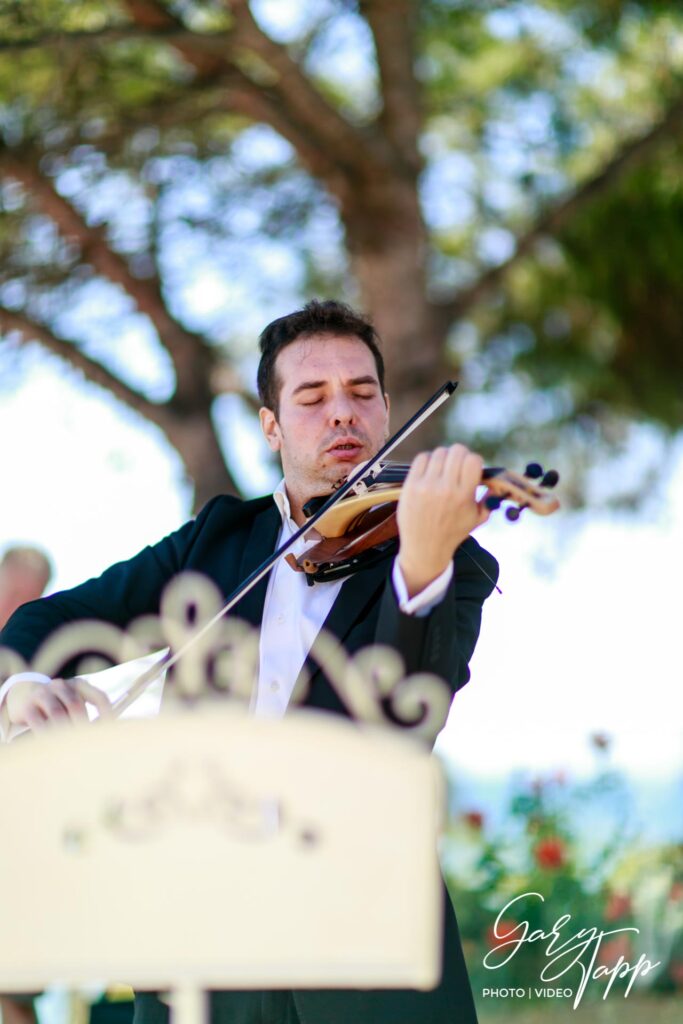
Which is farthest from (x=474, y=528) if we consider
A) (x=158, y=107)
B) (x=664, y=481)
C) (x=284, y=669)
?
(x=664, y=481)

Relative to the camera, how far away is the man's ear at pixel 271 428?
8.79 ft

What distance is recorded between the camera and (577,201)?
5664 millimetres

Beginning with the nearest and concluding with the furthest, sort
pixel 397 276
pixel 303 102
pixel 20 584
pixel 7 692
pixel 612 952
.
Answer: pixel 7 692
pixel 20 584
pixel 612 952
pixel 303 102
pixel 397 276

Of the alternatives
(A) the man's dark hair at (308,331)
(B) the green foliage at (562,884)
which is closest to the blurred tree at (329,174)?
(B) the green foliage at (562,884)

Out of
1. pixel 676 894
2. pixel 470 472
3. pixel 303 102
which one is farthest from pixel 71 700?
pixel 303 102

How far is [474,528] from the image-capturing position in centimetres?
180

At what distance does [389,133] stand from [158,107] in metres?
0.97

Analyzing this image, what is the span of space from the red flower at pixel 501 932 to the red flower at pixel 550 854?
0.78 feet

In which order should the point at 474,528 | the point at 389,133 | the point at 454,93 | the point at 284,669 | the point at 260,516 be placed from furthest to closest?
the point at 454,93
the point at 389,133
the point at 260,516
the point at 284,669
the point at 474,528

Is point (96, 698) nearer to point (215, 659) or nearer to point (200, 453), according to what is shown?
point (215, 659)

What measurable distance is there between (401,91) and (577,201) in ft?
2.85

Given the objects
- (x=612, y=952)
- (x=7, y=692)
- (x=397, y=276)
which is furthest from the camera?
(x=397, y=276)

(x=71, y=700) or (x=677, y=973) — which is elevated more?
(x=71, y=700)

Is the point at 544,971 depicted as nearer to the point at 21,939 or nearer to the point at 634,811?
the point at 634,811
